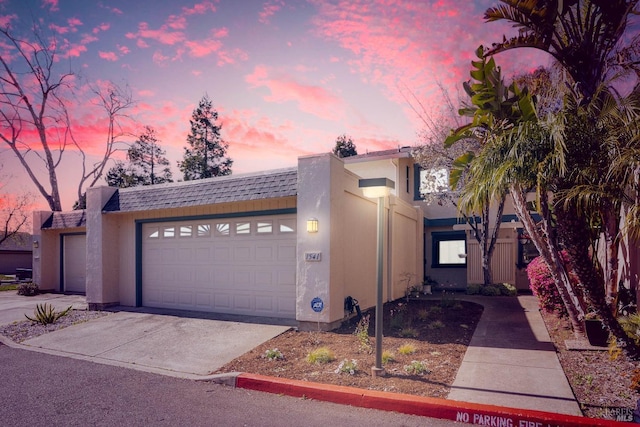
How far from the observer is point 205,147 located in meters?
29.8

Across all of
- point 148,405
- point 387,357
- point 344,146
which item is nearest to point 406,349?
point 387,357

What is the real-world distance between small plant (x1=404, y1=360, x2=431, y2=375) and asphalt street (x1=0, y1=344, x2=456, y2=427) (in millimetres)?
1161

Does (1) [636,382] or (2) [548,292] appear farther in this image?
(2) [548,292]

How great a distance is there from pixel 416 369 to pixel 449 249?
459 inches

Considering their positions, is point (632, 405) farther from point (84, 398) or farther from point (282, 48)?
point (282, 48)

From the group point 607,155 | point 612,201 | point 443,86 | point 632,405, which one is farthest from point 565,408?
point 443,86

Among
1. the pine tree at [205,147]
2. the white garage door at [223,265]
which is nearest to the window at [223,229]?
the white garage door at [223,265]

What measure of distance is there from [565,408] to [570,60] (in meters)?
5.40

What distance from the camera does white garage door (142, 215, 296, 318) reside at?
31.9 ft

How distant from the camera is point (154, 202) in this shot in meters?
11.3

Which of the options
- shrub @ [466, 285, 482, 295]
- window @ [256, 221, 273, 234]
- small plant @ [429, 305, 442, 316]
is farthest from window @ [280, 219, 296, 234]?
shrub @ [466, 285, 482, 295]

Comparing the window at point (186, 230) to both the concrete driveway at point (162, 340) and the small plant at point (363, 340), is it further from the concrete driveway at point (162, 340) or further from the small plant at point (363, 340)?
the small plant at point (363, 340)

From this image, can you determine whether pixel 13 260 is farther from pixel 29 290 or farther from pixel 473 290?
pixel 473 290

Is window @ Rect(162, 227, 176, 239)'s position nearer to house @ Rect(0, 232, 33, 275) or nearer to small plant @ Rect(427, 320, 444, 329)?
small plant @ Rect(427, 320, 444, 329)
